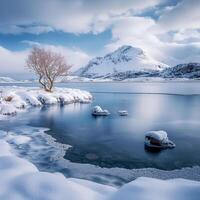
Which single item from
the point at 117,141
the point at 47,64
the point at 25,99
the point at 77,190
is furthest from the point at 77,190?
the point at 47,64

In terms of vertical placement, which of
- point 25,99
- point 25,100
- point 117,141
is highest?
point 25,99

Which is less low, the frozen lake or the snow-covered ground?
the snow-covered ground

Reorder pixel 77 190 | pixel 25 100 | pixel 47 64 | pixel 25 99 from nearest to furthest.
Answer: pixel 77 190
pixel 25 100
pixel 25 99
pixel 47 64

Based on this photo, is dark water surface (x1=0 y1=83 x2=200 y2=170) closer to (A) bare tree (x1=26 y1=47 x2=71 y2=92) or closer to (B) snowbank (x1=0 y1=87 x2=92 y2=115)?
(B) snowbank (x1=0 y1=87 x2=92 y2=115)

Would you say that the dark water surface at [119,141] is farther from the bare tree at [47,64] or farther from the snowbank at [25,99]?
the bare tree at [47,64]

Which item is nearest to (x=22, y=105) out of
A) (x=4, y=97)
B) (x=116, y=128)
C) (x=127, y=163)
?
(x=4, y=97)

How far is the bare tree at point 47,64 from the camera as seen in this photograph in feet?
159

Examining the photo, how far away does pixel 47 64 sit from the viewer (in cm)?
4866

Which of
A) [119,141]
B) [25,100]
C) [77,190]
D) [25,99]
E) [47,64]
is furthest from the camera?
[47,64]

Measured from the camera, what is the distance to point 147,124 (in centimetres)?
2255

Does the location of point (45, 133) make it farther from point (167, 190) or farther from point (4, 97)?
point (4, 97)

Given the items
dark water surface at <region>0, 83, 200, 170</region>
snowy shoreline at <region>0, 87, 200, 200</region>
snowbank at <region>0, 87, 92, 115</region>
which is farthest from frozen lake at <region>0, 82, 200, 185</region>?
snowbank at <region>0, 87, 92, 115</region>

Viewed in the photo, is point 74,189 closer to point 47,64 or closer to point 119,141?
point 119,141

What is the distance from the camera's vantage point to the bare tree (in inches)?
1906
